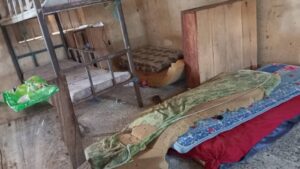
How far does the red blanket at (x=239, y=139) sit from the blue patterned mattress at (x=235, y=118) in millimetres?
→ 33

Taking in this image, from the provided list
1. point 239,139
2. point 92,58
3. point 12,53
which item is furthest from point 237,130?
point 12,53

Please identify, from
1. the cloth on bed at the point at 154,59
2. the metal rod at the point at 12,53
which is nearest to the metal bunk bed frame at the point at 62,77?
the metal rod at the point at 12,53

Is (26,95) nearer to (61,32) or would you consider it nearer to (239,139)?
(239,139)

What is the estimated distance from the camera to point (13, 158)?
6.57ft

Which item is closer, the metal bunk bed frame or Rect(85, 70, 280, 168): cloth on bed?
the metal bunk bed frame

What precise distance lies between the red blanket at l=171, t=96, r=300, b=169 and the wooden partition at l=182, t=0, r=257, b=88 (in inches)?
31.4

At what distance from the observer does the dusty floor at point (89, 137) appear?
158cm

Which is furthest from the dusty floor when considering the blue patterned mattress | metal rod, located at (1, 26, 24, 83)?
metal rod, located at (1, 26, 24, 83)

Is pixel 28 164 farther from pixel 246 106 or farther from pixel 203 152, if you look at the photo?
pixel 246 106

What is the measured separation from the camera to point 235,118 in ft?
5.51

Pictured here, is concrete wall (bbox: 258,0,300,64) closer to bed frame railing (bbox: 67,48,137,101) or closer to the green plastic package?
bed frame railing (bbox: 67,48,137,101)

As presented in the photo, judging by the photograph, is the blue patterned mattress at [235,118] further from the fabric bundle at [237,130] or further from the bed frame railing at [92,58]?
the bed frame railing at [92,58]

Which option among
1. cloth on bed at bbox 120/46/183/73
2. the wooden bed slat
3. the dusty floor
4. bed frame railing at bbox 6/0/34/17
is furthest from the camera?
cloth on bed at bbox 120/46/183/73

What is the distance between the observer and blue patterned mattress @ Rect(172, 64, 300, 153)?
1527 mm
